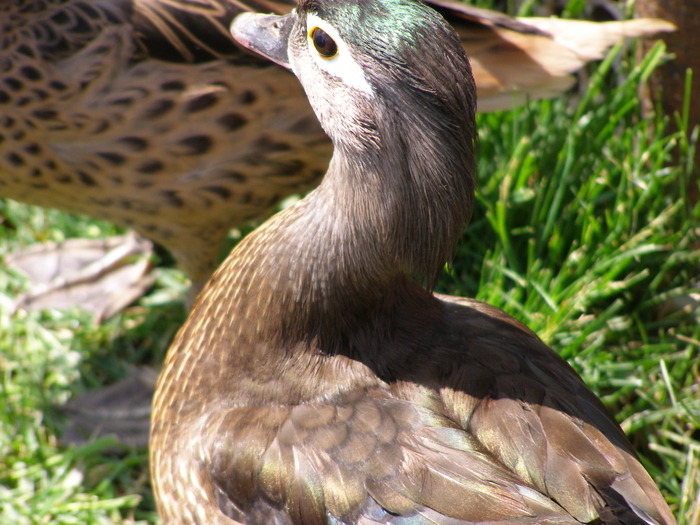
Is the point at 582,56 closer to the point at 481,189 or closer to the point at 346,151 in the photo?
the point at 481,189

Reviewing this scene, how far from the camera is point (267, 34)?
2023 mm

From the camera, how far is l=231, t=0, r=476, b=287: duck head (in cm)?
167

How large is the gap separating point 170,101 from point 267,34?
25.0 inches

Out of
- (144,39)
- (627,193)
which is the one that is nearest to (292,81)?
(144,39)

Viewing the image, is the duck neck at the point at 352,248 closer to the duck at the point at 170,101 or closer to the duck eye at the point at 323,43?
the duck eye at the point at 323,43

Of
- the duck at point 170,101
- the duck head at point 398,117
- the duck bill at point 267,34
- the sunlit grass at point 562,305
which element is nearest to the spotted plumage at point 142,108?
the duck at point 170,101

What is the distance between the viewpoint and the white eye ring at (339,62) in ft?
5.61

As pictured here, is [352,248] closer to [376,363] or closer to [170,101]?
[376,363]

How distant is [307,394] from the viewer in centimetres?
201

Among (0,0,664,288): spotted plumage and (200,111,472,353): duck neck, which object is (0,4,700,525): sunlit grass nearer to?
(0,0,664,288): spotted plumage

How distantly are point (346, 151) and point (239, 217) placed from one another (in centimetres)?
123

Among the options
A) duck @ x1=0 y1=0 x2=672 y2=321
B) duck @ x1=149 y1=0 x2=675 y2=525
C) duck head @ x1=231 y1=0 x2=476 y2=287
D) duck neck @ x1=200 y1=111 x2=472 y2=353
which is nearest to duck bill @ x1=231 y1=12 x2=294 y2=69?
duck @ x1=149 y1=0 x2=675 y2=525

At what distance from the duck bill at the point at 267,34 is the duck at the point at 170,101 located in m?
0.54

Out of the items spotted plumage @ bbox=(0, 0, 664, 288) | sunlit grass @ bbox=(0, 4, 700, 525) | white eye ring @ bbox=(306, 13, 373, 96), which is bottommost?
sunlit grass @ bbox=(0, 4, 700, 525)
